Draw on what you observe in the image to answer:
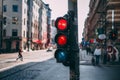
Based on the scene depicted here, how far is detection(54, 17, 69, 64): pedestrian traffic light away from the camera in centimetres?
531

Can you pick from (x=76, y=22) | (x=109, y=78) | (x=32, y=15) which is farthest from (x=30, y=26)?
(x=76, y=22)

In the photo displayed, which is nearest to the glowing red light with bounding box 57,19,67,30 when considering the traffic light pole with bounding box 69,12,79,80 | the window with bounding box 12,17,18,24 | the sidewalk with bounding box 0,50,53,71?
the traffic light pole with bounding box 69,12,79,80

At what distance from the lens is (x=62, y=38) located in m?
5.32

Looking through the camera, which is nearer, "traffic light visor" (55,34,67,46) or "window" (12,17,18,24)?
"traffic light visor" (55,34,67,46)

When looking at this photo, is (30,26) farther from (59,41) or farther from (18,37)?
(59,41)

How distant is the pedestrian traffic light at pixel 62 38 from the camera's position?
5.31 m

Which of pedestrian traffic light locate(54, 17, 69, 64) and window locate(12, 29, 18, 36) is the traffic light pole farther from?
window locate(12, 29, 18, 36)

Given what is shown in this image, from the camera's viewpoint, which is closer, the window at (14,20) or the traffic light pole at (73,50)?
the traffic light pole at (73,50)

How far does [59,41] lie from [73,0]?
792mm

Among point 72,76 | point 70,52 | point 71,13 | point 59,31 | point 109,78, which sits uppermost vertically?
point 71,13

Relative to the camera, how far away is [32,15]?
90.8 m

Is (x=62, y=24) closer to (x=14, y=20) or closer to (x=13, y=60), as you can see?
(x=13, y=60)

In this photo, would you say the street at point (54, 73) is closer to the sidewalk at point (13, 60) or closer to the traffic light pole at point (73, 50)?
the sidewalk at point (13, 60)

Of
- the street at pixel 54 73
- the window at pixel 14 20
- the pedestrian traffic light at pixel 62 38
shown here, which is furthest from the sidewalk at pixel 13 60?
the window at pixel 14 20
